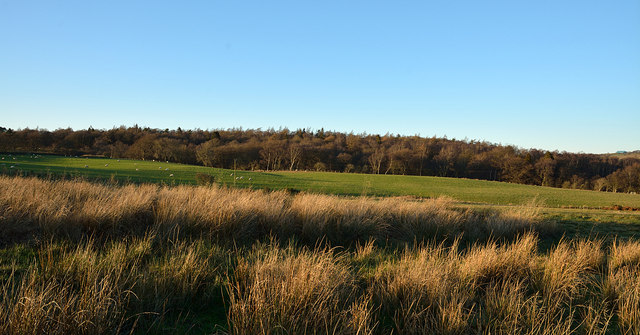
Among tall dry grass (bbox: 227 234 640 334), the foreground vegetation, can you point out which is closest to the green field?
the foreground vegetation

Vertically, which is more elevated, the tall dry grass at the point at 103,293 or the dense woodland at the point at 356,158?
the dense woodland at the point at 356,158

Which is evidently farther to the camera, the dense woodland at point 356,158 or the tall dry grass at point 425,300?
the dense woodland at point 356,158

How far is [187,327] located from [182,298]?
440mm

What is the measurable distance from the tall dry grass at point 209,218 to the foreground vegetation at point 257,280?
4 centimetres

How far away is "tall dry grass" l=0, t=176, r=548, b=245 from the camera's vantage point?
5.86 meters

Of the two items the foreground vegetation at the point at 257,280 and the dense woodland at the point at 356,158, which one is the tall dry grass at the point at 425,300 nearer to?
the foreground vegetation at the point at 257,280

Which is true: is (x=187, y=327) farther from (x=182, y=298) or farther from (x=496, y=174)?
(x=496, y=174)

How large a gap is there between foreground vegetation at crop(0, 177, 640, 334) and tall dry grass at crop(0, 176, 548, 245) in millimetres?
36

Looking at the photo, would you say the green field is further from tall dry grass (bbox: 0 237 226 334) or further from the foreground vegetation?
tall dry grass (bbox: 0 237 226 334)

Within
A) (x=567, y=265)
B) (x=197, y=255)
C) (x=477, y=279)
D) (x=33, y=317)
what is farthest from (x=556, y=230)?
(x=33, y=317)

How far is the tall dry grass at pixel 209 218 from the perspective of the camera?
5.86 meters

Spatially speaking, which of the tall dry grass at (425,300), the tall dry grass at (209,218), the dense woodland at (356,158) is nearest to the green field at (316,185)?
the tall dry grass at (209,218)

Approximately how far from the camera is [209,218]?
267 inches

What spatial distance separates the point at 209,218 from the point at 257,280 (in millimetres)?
3903
